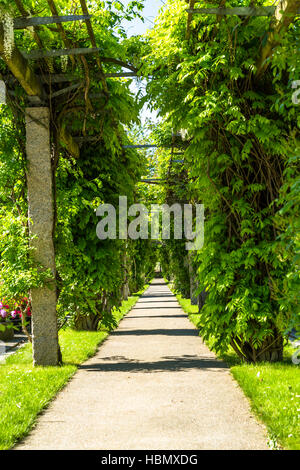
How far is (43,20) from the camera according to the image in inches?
231

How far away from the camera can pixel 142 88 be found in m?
8.16

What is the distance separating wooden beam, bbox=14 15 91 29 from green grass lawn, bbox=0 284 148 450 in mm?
3992

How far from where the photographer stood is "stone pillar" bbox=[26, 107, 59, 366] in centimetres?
826

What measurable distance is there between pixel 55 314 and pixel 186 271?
17.6m

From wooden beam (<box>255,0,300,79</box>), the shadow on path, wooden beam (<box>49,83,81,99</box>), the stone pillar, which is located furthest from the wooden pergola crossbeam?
the shadow on path

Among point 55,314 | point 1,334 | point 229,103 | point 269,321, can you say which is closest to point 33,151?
point 55,314

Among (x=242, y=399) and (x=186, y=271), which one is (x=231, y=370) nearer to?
(x=242, y=399)

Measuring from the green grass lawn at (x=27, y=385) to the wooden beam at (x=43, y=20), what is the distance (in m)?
3.99

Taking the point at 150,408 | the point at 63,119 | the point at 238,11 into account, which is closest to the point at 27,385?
the point at 150,408

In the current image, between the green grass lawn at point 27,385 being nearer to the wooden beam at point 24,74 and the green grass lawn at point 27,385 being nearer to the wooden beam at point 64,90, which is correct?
the wooden beam at point 24,74

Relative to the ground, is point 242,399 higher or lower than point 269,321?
lower

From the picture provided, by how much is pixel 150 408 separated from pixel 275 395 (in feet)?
4.19

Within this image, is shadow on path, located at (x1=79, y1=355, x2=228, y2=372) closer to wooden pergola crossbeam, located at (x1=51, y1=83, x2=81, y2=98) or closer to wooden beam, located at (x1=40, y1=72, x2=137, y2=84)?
wooden pergola crossbeam, located at (x1=51, y1=83, x2=81, y2=98)
